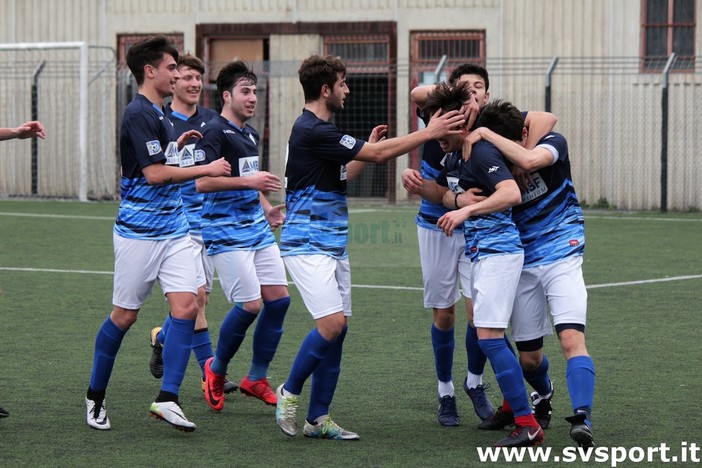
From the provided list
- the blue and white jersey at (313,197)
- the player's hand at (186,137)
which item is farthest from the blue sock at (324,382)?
the player's hand at (186,137)

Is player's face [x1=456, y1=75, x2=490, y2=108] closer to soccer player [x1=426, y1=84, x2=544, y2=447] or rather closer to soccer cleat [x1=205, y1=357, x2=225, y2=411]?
soccer player [x1=426, y1=84, x2=544, y2=447]

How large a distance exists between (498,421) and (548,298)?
0.77 m

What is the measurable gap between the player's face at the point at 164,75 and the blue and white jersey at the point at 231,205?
94 centimetres

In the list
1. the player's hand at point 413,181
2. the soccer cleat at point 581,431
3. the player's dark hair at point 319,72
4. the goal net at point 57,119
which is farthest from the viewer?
the goal net at point 57,119

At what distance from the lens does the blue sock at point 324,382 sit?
248 inches

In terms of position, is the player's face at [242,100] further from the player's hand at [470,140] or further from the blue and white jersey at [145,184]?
the player's hand at [470,140]

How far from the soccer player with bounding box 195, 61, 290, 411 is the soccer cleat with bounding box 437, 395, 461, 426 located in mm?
1037

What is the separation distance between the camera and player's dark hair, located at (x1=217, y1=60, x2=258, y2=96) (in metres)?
7.58

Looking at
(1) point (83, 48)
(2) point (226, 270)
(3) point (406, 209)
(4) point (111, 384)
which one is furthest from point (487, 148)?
(1) point (83, 48)

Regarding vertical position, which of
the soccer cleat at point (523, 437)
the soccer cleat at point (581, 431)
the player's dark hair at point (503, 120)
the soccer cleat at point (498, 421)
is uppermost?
the player's dark hair at point (503, 120)

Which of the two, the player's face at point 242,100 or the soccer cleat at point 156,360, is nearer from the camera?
the player's face at point 242,100

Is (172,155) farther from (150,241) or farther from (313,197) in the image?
(313,197)

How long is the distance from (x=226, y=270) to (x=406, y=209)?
14.9m

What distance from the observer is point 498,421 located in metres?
6.54
